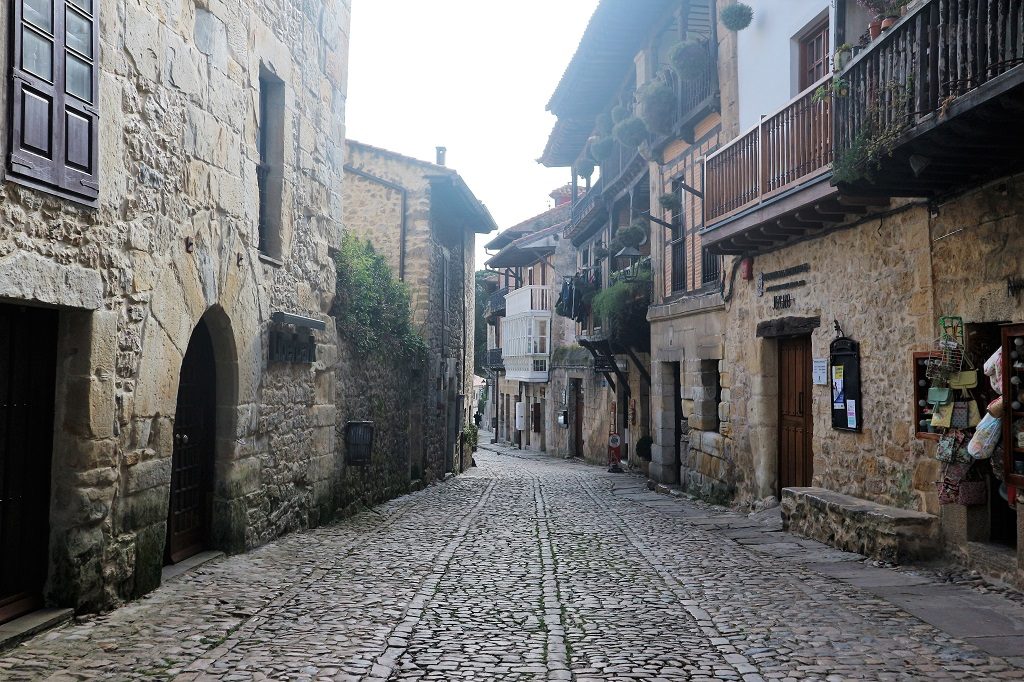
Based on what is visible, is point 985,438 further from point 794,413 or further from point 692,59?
point 692,59

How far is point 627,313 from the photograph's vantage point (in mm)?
17703

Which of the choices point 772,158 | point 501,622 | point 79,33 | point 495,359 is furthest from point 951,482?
point 495,359

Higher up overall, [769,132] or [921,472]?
[769,132]

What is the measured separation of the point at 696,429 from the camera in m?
14.2

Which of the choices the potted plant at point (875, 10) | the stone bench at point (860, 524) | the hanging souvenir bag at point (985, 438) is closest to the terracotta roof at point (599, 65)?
the potted plant at point (875, 10)

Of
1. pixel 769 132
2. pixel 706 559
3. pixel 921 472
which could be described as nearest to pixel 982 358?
pixel 921 472

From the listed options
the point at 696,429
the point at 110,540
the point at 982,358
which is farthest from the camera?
the point at 696,429

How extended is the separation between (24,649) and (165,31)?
4.04 metres

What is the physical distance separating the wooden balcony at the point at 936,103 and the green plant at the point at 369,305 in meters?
5.62

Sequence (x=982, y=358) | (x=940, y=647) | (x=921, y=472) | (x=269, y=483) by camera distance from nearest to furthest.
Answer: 1. (x=940, y=647)
2. (x=982, y=358)
3. (x=921, y=472)
4. (x=269, y=483)

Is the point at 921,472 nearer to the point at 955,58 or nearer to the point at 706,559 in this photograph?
the point at 706,559

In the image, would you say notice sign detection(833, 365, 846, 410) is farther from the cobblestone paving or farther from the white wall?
the white wall

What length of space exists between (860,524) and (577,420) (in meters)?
21.7

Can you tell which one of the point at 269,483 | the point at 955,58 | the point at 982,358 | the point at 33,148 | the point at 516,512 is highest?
the point at 955,58
